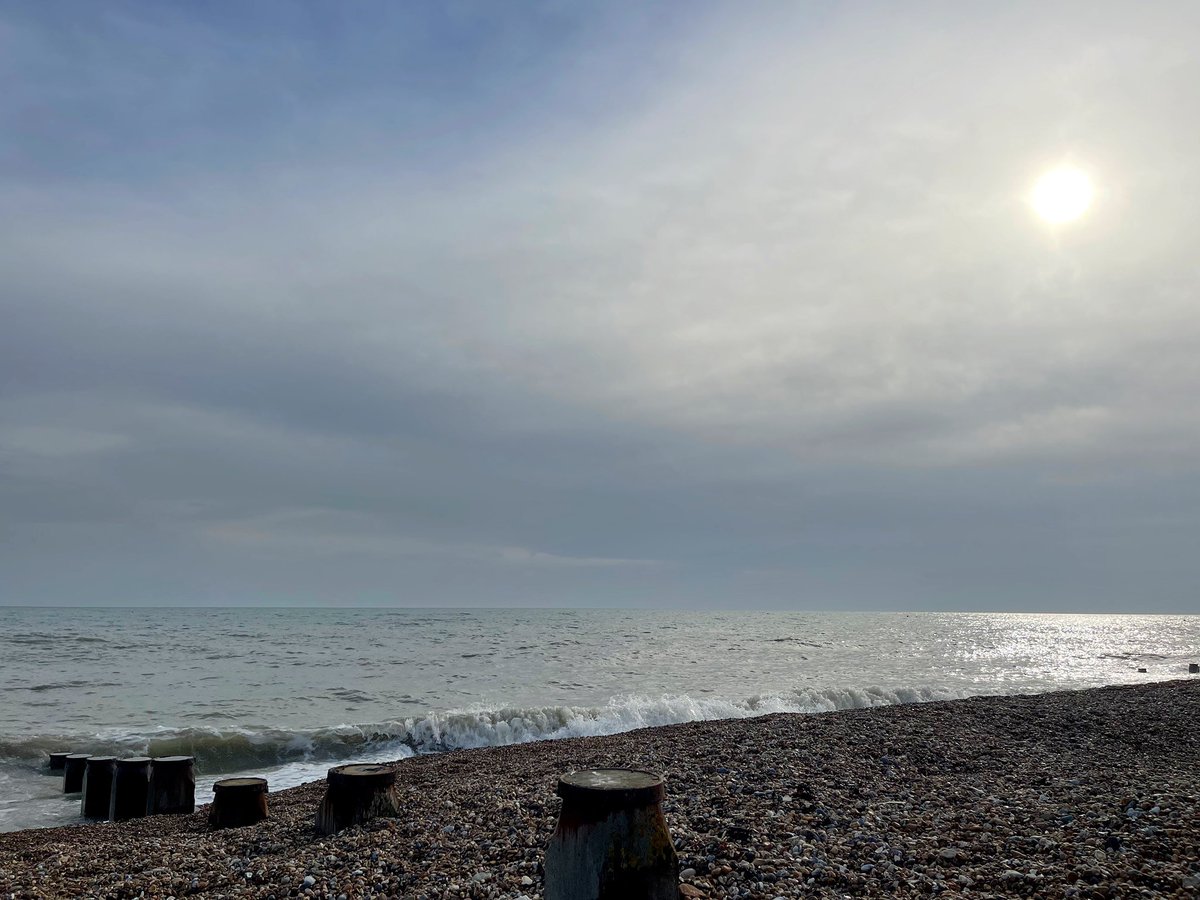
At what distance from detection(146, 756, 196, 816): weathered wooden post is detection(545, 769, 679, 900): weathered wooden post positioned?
30.4 ft

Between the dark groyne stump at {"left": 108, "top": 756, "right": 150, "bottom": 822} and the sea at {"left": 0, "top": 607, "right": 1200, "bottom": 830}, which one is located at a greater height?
the dark groyne stump at {"left": 108, "top": 756, "right": 150, "bottom": 822}

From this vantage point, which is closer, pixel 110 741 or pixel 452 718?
pixel 110 741

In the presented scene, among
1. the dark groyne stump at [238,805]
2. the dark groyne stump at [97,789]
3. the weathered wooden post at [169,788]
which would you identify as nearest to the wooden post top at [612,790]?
the dark groyne stump at [238,805]

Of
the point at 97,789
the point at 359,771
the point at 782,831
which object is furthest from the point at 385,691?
the point at 782,831

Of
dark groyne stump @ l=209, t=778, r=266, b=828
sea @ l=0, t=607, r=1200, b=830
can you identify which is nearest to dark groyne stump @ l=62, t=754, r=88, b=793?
sea @ l=0, t=607, r=1200, b=830

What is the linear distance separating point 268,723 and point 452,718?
5075mm

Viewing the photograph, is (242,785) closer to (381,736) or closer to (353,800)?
(353,800)

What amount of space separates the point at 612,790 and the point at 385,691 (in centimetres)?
2529

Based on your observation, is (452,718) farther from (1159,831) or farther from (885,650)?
(885,650)

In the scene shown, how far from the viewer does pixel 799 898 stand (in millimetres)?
5516

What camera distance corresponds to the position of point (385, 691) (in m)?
28.1

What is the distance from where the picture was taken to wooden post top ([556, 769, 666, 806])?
15.8ft

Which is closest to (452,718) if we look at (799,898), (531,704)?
(531,704)

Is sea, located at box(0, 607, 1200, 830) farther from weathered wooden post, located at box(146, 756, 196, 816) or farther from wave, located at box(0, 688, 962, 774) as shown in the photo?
weathered wooden post, located at box(146, 756, 196, 816)
